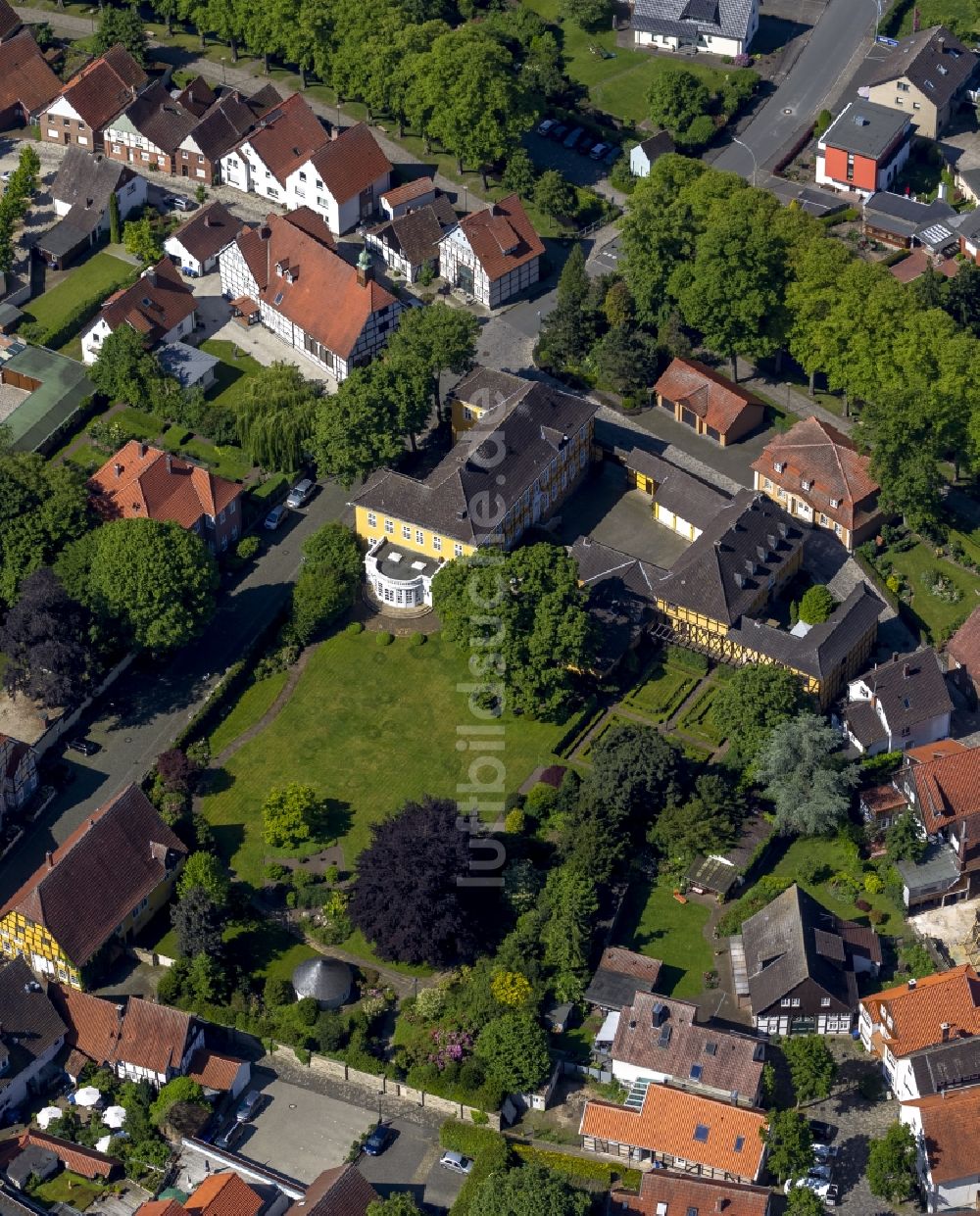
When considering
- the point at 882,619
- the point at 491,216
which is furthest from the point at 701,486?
the point at 491,216

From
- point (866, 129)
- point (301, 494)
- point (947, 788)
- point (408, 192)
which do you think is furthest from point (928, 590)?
point (408, 192)

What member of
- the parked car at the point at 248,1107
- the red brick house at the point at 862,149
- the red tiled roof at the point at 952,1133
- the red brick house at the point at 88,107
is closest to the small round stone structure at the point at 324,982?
the parked car at the point at 248,1107

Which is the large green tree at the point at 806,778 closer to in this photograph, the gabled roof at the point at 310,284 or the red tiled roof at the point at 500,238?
the gabled roof at the point at 310,284

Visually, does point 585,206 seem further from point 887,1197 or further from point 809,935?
point 887,1197

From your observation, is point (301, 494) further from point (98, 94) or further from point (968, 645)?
point (98, 94)

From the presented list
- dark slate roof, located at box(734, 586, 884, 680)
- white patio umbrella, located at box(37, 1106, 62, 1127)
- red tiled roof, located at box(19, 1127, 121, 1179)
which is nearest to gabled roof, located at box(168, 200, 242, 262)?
dark slate roof, located at box(734, 586, 884, 680)

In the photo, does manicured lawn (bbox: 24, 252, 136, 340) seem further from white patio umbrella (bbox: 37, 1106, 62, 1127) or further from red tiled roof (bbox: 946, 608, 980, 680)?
red tiled roof (bbox: 946, 608, 980, 680)
